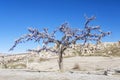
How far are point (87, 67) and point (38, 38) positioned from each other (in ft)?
55.1

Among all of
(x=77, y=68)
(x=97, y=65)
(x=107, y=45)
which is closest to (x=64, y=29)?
(x=77, y=68)

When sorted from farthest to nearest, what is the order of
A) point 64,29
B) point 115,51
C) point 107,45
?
point 107,45 < point 115,51 < point 64,29

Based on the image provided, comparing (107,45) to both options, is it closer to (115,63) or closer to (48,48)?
(115,63)

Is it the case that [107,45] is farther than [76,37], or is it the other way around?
[107,45]

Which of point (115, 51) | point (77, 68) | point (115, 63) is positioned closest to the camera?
point (77, 68)

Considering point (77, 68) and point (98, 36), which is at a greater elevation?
point (98, 36)

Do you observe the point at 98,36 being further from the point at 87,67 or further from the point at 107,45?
the point at 107,45

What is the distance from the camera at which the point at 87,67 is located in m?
72.1

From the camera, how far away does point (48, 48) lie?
193 ft

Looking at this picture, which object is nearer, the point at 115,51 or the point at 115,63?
the point at 115,63

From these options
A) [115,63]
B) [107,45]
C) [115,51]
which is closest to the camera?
[115,63]

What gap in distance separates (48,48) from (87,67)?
50.9 feet

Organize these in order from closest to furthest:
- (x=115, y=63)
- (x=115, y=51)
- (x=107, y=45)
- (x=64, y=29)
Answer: (x=64, y=29), (x=115, y=63), (x=115, y=51), (x=107, y=45)

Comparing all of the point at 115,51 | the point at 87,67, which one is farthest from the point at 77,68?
the point at 115,51
